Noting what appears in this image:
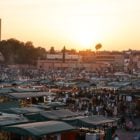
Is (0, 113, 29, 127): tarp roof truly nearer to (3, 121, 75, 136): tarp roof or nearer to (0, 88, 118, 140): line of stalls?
(0, 88, 118, 140): line of stalls

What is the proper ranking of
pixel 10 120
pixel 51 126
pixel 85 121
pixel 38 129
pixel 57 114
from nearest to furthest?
pixel 38 129, pixel 51 126, pixel 10 120, pixel 85 121, pixel 57 114

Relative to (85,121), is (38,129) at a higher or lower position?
higher

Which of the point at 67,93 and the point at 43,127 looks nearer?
the point at 43,127

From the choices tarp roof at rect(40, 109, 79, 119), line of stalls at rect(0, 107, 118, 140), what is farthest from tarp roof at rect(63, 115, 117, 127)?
tarp roof at rect(40, 109, 79, 119)

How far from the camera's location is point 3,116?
13.1 m

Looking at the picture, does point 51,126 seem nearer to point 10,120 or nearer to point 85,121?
point 10,120

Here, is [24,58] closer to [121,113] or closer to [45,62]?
[45,62]

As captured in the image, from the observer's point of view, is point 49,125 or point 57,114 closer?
point 49,125

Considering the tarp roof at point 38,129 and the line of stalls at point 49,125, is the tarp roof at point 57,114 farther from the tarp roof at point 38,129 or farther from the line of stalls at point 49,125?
the tarp roof at point 38,129

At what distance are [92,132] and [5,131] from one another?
9.20 ft

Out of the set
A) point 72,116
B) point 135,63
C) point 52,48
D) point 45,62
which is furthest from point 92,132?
point 52,48

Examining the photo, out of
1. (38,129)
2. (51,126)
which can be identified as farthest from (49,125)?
(38,129)

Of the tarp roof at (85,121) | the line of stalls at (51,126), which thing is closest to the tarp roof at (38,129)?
the line of stalls at (51,126)

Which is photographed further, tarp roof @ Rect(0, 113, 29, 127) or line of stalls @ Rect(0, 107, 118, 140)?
tarp roof @ Rect(0, 113, 29, 127)
